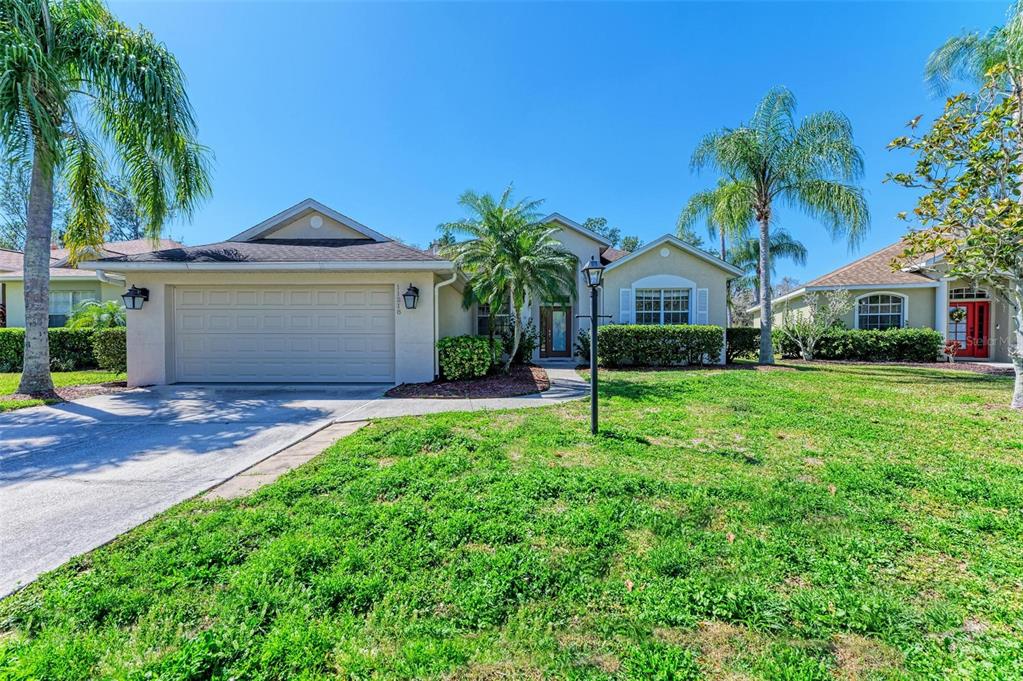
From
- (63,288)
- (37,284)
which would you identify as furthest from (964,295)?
(63,288)

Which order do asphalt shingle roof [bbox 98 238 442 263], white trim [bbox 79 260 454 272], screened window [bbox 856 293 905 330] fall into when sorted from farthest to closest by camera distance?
screened window [bbox 856 293 905 330]
asphalt shingle roof [bbox 98 238 442 263]
white trim [bbox 79 260 454 272]

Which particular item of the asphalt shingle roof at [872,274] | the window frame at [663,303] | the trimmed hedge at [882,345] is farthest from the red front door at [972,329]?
the window frame at [663,303]

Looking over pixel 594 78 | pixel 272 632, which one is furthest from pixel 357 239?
pixel 272 632

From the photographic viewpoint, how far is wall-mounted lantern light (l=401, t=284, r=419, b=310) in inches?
360

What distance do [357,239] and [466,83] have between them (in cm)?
611

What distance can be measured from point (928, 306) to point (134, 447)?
2348cm

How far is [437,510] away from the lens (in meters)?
3.09

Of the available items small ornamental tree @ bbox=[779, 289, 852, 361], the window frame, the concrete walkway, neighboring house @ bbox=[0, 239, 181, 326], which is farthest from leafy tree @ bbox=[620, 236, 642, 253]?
neighboring house @ bbox=[0, 239, 181, 326]

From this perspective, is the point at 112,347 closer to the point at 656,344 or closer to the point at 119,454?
the point at 119,454

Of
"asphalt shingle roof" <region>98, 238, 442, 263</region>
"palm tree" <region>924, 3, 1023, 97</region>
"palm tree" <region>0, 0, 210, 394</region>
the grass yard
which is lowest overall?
the grass yard

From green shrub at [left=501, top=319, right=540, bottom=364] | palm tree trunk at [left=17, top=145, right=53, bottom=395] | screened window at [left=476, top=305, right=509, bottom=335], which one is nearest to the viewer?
palm tree trunk at [left=17, top=145, right=53, bottom=395]

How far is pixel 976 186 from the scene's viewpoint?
261 inches

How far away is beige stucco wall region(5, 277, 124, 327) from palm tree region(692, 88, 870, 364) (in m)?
22.3

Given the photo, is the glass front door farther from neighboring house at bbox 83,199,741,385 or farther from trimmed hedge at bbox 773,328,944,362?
trimmed hedge at bbox 773,328,944,362
